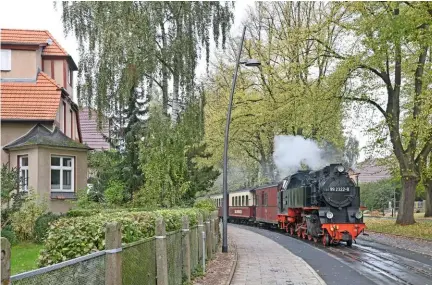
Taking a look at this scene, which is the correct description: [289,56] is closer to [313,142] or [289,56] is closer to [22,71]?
[313,142]

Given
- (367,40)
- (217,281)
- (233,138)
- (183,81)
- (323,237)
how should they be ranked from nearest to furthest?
(217,281)
(183,81)
(323,237)
(367,40)
(233,138)

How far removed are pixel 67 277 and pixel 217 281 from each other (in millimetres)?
7759

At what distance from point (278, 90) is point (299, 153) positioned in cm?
446

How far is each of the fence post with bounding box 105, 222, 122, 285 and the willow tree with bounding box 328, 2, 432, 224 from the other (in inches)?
795

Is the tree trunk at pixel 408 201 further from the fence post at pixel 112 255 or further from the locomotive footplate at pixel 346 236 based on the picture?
the fence post at pixel 112 255

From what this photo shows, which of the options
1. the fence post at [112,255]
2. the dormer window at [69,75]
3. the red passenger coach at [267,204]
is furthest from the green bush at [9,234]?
the red passenger coach at [267,204]

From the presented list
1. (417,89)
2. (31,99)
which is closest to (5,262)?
(31,99)

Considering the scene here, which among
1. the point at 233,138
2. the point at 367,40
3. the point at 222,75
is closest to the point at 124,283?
the point at 367,40

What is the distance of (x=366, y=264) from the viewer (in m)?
15.6

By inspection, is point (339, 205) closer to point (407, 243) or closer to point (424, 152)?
point (407, 243)

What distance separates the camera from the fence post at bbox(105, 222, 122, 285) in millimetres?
5324

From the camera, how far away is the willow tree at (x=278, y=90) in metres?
31.0

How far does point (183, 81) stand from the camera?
66.7 feet

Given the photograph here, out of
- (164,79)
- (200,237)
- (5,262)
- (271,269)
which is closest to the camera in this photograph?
(5,262)
